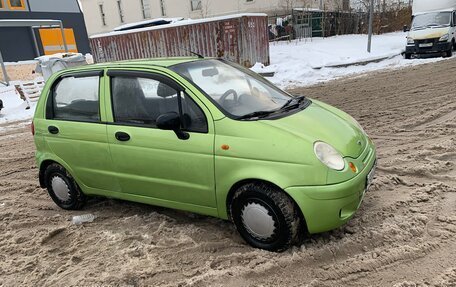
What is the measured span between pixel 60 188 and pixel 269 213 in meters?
2.76

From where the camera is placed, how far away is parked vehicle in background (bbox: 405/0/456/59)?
16.7 meters

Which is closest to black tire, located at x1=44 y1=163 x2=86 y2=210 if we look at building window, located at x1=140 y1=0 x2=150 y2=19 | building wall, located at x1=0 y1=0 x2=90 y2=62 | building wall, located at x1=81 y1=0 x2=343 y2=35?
building wall, located at x1=0 y1=0 x2=90 y2=62

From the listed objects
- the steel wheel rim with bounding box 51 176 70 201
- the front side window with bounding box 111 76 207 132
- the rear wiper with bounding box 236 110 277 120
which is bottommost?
the steel wheel rim with bounding box 51 176 70 201

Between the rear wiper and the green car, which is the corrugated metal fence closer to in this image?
the green car

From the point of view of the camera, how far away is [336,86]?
11922 mm

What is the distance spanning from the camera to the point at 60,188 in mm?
4723

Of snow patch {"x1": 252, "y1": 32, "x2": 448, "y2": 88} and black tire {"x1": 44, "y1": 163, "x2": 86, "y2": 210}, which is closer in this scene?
black tire {"x1": 44, "y1": 163, "x2": 86, "y2": 210}

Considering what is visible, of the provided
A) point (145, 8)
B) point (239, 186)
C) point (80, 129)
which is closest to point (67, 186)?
point (80, 129)

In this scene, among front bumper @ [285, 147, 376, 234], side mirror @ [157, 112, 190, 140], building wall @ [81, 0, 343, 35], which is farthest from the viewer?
building wall @ [81, 0, 343, 35]

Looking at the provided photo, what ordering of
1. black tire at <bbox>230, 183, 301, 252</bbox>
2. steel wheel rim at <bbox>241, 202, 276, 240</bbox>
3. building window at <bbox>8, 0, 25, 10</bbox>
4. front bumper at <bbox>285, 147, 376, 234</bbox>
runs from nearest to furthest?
front bumper at <bbox>285, 147, 376, 234</bbox> < black tire at <bbox>230, 183, 301, 252</bbox> < steel wheel rim at <bbox>241, 202, 276, 240</bbox> < building window at <bbox>8, 0, 25, 10</bbox>

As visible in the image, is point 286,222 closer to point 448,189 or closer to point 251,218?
point 251,218

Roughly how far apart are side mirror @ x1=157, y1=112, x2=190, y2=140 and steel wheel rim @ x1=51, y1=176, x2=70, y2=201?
1.84 m

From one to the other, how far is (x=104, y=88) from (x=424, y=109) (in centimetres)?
621

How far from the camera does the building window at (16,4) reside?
25.0 metres
